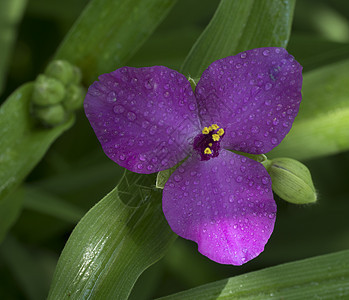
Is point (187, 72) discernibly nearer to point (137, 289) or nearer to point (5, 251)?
point (137, 289)

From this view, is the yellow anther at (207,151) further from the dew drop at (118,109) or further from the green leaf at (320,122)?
the green leaf at (320,122)

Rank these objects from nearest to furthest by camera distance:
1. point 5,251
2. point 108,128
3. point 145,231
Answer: point 108,128
point 145,231
point 5,251

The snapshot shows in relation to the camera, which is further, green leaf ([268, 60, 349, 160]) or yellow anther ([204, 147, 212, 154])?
green leaf ([268, 60, 349, 160])

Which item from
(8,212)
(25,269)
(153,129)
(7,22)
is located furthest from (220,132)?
(25,269)

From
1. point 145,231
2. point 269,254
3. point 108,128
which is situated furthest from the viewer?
point 269,254

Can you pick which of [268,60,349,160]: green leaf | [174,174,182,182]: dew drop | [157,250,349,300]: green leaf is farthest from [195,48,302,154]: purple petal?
[268,60,349,160]: green leaf

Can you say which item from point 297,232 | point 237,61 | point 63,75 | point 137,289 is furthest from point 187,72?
point 297,232

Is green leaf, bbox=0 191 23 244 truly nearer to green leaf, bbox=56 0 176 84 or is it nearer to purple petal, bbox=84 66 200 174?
green leaf, bbox=56 0 176 84
